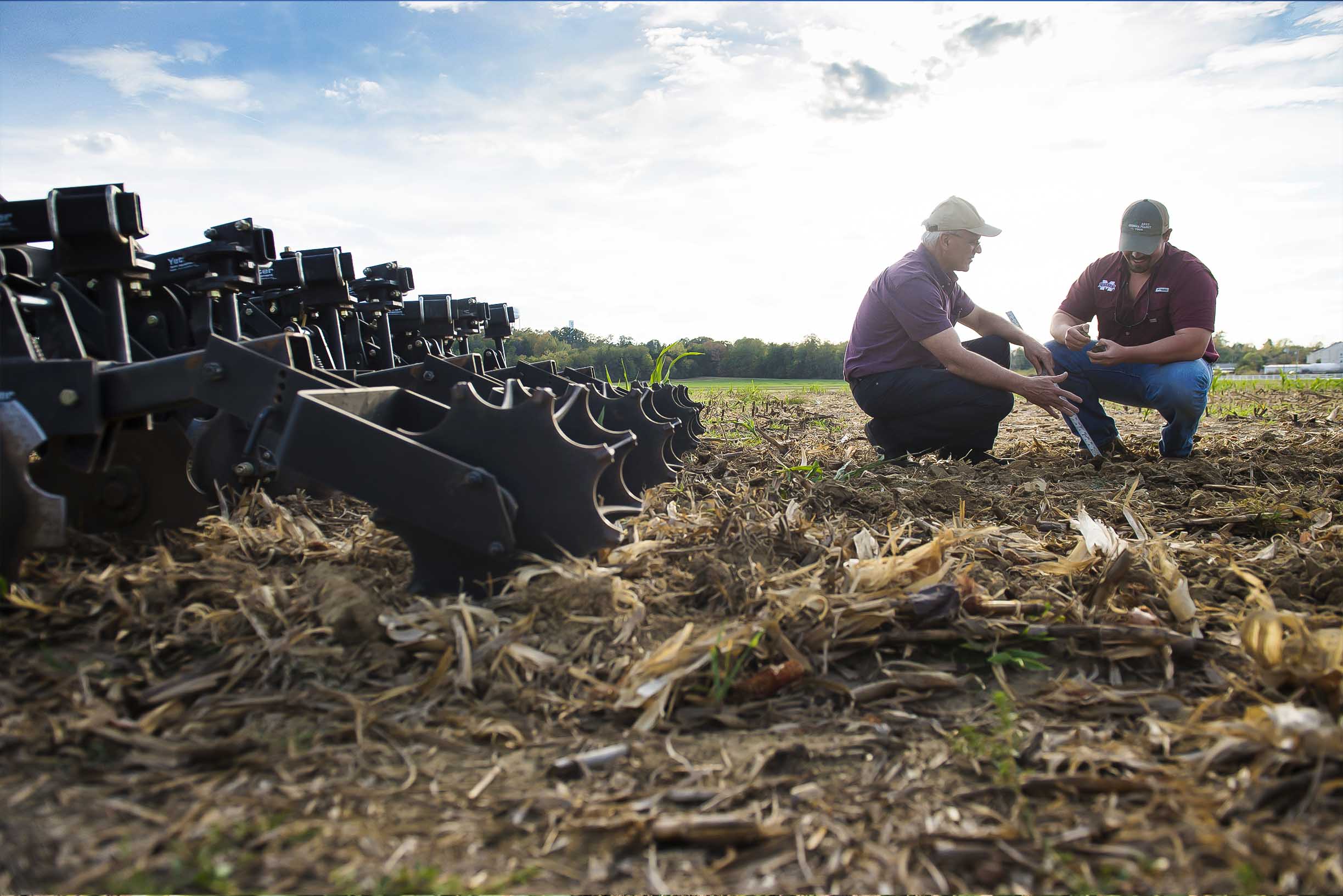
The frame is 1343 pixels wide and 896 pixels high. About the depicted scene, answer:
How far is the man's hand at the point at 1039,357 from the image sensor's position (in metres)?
5.56

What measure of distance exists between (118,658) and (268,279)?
323 centimetres

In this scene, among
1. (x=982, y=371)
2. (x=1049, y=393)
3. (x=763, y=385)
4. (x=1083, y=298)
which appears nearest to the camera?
(x=1049, y=393)

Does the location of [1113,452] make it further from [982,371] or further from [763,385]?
[763,385]

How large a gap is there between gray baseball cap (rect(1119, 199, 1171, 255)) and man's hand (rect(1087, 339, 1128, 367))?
60 centimetres

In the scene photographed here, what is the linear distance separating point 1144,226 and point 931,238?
1.29 m

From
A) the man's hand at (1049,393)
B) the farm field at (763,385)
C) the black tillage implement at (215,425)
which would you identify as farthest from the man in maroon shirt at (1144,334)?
the farm field at (763,385)

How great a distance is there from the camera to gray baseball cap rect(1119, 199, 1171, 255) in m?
5.16

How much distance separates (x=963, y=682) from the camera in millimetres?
2016

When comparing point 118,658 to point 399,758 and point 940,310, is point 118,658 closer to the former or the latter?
point 399,758

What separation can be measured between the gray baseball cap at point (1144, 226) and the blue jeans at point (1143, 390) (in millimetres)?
686

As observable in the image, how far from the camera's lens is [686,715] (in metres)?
1.86

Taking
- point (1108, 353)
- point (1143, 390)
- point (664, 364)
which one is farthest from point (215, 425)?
point (1143, 390)

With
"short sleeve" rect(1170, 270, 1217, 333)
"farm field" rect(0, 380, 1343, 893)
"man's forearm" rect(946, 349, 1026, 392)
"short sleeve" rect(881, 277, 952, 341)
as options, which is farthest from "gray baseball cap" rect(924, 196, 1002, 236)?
"farm field" rect(0, 380, 1343, 893)

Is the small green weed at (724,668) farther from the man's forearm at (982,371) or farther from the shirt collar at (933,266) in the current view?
the shirt collar at (933,266)
